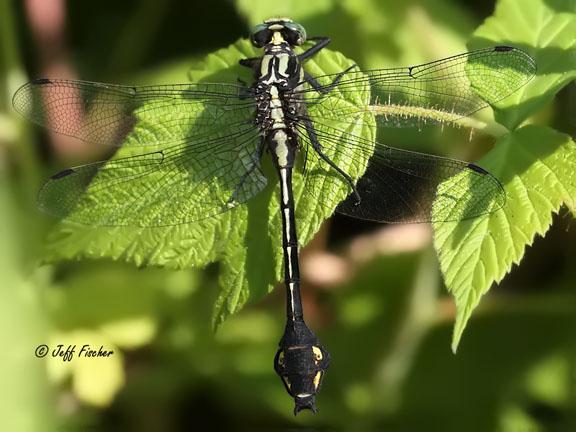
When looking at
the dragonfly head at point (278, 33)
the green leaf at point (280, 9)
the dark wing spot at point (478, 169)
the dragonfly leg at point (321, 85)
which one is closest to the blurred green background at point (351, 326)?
the green leaf at point (280, 9)

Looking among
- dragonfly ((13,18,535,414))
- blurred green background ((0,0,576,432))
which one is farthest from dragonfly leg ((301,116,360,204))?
blurred green background ((0,0,576,432))

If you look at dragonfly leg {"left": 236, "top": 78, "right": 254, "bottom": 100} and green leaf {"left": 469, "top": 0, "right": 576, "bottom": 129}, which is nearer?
green leaf {"left": 469, "top": 0, "right": 576, "bottom": 129}

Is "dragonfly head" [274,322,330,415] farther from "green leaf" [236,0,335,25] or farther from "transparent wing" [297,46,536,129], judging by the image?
"green leaf" [236,0,335,25]

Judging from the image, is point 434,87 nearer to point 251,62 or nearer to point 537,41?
point 537,41

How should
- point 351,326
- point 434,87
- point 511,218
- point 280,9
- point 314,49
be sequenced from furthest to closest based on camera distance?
point 351,326 → point 280,9 → point 314,49 → point 434,87 → point 511,218

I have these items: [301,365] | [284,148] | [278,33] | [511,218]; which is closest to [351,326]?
[301,365]

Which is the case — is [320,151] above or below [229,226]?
above
